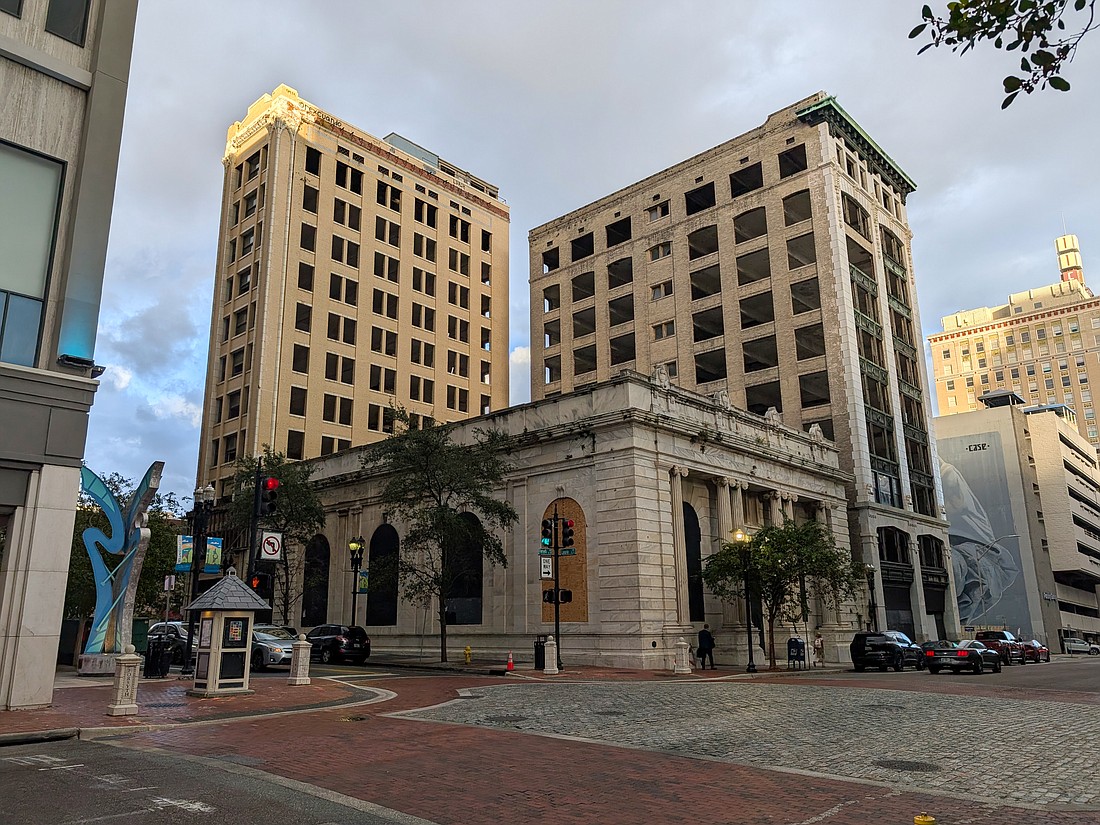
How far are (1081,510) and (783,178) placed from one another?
61.2m

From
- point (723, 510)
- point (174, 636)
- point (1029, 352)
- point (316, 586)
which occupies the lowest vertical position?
point (174, 636)

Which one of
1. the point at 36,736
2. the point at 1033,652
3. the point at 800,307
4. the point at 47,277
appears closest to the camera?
the point at 36,736

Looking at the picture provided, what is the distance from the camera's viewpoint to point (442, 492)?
117 feet

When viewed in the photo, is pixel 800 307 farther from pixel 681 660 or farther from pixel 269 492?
pixel 269 492

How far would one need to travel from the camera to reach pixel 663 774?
395 inches

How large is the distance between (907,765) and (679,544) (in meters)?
24.3

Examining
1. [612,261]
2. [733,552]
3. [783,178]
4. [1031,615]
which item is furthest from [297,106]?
[1031,615]

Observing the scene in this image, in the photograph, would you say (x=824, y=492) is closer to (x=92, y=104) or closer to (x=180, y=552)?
(x=180, y=552)

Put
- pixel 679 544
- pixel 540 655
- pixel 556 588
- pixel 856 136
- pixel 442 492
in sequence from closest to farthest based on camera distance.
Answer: pixel 556 588 < pixel 540 655 < pixel 679 544 < pixel 442 492 < pixel 856 136

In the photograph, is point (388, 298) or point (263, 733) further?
point (388, 298)

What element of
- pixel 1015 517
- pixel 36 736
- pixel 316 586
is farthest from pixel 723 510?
pixel 1015 517

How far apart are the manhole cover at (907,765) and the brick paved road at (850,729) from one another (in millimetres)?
24

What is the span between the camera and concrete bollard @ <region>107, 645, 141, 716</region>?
15.4 metres

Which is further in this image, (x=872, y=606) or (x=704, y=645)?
(x=872, y=606)
